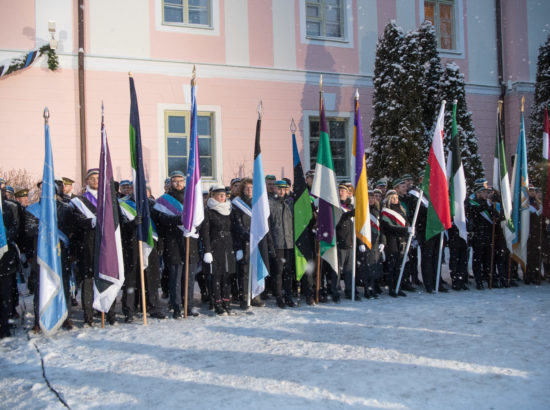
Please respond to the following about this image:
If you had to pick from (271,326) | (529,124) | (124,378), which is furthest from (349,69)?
(124,378)

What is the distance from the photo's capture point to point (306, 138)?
13.1 meters

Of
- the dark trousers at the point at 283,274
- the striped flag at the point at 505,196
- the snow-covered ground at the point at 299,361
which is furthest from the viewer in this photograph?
the striped flag at the point at 505,196

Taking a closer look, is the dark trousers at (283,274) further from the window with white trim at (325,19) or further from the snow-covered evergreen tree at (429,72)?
the window with white trim at (325,19)

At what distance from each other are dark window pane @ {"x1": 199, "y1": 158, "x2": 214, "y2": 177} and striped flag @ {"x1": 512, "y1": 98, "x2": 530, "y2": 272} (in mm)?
6687

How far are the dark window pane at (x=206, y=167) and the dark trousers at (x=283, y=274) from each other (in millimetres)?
5657

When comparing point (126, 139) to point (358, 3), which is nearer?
point (126, 139)

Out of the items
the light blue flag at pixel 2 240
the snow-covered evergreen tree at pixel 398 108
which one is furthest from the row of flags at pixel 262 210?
the snow-covered evergreen tree at pixel 398 108

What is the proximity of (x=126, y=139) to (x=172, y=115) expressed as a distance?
1.21m

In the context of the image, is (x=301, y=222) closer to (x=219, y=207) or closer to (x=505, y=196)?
(x=219, y=207)

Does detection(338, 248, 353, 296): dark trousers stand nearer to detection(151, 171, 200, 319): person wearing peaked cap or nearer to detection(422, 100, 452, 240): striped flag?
detection(422, 100, 452, 240): striped flag

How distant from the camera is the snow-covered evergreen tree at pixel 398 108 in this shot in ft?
39.9

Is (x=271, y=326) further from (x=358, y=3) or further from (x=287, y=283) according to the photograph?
(x=358, y=3)

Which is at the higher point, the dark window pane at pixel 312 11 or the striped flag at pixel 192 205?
the dark window pane at pixel 312 11

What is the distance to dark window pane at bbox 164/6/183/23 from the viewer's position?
12.1 meters
